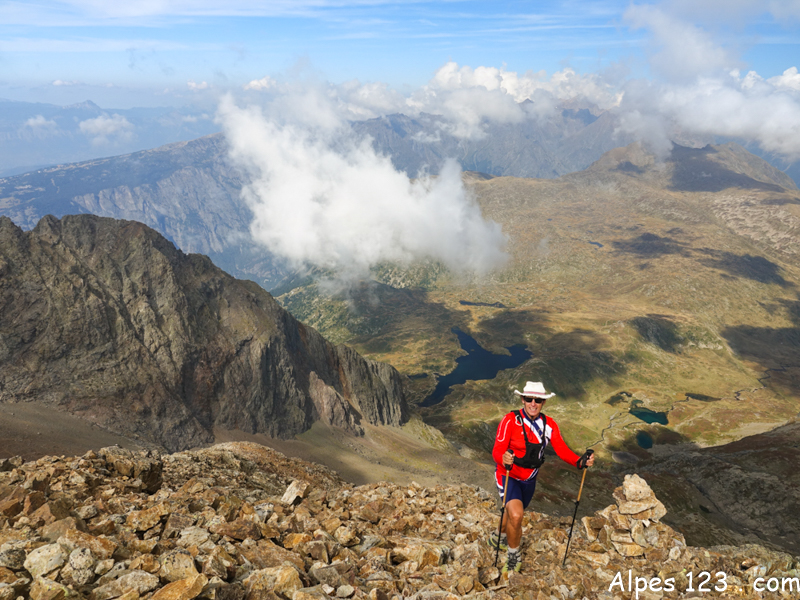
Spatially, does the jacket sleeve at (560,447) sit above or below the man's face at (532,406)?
below

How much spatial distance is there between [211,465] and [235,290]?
98618 mm

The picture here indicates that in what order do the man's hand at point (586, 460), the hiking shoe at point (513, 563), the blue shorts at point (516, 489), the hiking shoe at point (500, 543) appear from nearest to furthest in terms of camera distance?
the hiking shoe at point (513, 563) < the man's hand at point (586, 460) < the blue shorts at point (516, 489) < the hiking shoe at point (500, 543)

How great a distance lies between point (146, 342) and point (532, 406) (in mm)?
105181

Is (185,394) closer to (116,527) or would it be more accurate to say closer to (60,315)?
(60,315)

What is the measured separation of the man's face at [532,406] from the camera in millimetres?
16500

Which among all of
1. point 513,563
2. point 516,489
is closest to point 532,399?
point 516,489

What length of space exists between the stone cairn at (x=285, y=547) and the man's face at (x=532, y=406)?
5.90 metres

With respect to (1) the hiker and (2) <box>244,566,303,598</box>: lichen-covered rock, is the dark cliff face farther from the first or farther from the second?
(1) the hiker

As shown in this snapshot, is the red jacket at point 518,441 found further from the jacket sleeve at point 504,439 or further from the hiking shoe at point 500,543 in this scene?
the hiking shoe at point 500,543

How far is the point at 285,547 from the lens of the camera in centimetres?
→ 1627

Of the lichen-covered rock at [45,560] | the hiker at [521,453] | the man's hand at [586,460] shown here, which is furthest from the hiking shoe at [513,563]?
the lichen-covered rock at [45,560]

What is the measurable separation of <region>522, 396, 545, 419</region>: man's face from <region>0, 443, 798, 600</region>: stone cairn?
5.90 metres

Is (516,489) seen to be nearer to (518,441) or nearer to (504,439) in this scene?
(518,441)

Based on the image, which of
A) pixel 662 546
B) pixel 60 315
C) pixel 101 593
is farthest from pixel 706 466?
pixel 60 315
